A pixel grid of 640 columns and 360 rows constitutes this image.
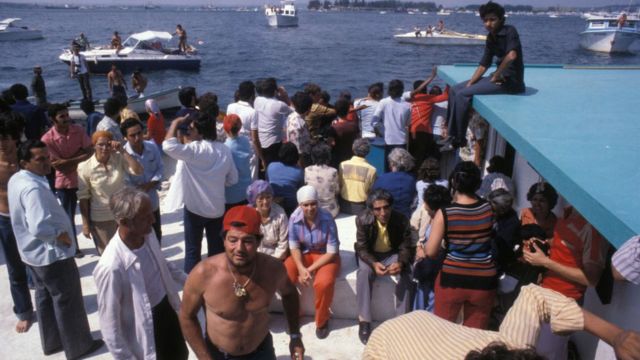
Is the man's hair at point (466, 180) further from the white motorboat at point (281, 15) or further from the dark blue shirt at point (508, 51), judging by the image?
the white motorboat at point (281, 15)

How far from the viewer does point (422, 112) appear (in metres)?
7.75

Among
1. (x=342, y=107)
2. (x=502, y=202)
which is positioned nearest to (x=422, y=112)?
(x=342, y=107)

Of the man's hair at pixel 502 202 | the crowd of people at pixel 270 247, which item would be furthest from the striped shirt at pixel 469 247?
the man's hair at pixel 502 202

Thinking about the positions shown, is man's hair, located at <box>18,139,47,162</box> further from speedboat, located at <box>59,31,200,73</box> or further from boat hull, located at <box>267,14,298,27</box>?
boat hull, located at <box>267,14,298,27</box>

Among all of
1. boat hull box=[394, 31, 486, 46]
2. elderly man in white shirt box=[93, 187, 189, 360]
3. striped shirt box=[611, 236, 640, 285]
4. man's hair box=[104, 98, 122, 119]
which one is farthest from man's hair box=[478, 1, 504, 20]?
boat hull box=[394, 31, 486, 46]

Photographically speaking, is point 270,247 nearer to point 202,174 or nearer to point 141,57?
point 202,174

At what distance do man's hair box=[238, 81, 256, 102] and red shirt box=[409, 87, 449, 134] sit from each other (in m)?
2.55

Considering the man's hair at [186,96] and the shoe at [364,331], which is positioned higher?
the man's hair at [186,96]

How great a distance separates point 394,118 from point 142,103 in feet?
30.5

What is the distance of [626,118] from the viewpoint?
475 cm

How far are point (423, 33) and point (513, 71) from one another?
2007 inches

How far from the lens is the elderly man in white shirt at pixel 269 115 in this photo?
6625 mm

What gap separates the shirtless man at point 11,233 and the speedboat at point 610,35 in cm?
5095

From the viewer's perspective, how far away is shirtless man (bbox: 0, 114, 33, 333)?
4.23m
